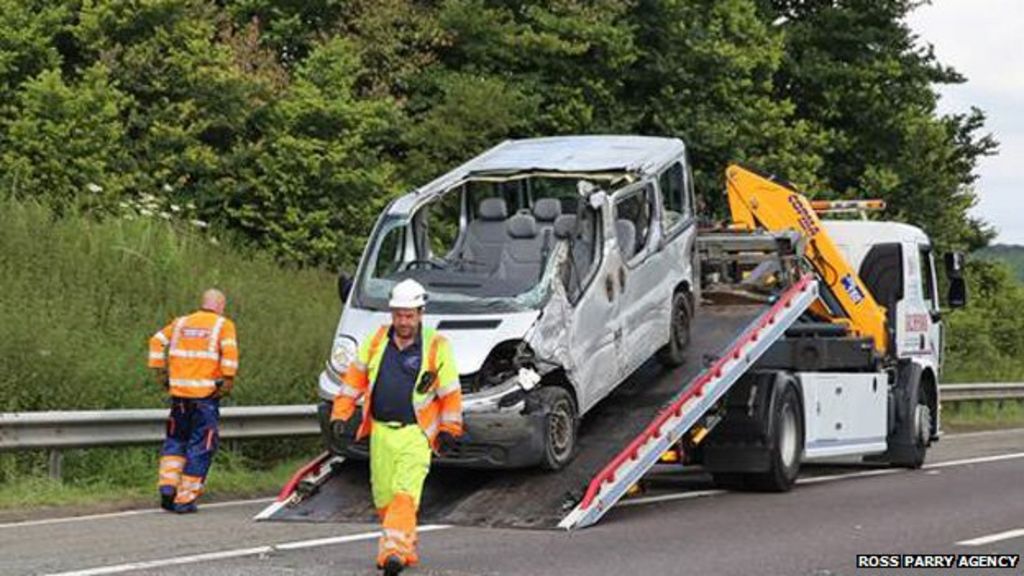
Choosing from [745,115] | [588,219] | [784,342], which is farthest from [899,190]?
[588,219]

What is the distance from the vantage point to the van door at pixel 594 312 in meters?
12.6

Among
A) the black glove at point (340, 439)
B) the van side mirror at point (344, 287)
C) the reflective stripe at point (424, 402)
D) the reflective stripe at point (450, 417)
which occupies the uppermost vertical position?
the van side mirror at point (344, 287)

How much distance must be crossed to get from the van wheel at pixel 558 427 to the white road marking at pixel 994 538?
9.52ft

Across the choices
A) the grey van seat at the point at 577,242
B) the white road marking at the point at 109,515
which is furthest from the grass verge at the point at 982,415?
the white road marking at the point at 109,515

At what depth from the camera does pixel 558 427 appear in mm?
12211

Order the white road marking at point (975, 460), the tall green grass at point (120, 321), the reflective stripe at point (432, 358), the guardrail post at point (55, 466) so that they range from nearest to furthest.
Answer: the reflective stripe at point (432, 358)
the guardrail post at point (55, 466)
the tall green grass at point (120, 321)
the white road marking at point (975, 460)

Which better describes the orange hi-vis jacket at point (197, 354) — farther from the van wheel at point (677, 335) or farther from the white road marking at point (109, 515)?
the van wheel at point (677, 335)

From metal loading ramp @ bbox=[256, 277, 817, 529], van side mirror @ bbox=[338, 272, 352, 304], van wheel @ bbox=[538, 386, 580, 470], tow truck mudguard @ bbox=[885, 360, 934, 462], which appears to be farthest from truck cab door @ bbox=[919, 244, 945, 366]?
van side mirror @ bbox=[338, 272, 352, 304]

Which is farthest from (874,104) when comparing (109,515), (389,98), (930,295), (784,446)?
(109,515)

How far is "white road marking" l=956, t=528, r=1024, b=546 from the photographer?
36.6 ft

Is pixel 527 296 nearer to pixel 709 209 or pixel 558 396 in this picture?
pixel 558 396

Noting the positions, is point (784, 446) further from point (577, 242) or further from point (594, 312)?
point (577, 242)

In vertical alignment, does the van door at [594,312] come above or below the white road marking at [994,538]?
above

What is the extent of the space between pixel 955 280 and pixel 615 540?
9602 millimetres
